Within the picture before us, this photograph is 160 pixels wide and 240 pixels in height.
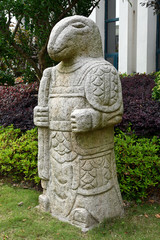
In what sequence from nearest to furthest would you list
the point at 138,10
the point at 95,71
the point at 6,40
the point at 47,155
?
the point at 95,71
the point at 47,155
the point at 6,40
the point at 138,10

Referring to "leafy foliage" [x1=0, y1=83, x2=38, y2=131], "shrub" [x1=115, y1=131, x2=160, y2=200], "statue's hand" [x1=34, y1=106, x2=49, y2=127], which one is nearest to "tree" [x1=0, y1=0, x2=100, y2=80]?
"leafy foliage" [x1=0, y1=83, x2=38, y2=131]

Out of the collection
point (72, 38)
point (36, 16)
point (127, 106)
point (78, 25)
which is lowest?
point (127, 106)

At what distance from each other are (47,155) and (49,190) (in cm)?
44

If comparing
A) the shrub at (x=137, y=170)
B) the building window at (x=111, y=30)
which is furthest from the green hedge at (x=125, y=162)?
the building window at (x=111, y=30)

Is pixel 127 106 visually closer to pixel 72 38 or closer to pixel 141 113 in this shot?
pixel 141 113

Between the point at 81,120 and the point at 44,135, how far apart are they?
0.76m

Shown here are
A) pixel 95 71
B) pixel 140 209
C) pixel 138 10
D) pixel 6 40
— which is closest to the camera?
pixel 95 71

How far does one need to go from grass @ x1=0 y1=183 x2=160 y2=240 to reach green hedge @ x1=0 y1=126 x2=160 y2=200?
30 centimetres

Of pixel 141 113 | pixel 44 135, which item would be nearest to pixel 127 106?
pixel 141 113

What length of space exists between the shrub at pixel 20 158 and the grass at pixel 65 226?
68 cm

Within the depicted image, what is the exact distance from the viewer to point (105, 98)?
9.32 feet

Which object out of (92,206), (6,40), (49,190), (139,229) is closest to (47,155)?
(49,190)

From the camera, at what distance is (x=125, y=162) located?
3.91 meters

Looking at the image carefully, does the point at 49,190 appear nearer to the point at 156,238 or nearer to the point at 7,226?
the point at 7,226
